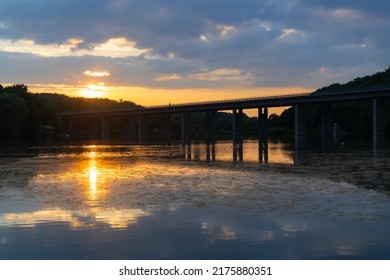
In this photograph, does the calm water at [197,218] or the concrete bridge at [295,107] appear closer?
the calm water at [197,218]

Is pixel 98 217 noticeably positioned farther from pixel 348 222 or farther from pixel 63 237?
pixel 348 222

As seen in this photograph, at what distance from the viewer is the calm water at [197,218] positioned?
12984 mm

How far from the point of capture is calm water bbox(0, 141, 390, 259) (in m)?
13.0

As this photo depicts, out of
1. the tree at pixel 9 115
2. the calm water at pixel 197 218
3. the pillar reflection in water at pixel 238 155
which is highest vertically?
the tree at pixel 9 115

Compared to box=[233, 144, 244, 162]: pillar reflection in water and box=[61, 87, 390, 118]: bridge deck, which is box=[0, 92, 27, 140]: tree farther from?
box=[233, 144, 244, 162]: pillar reflection in water

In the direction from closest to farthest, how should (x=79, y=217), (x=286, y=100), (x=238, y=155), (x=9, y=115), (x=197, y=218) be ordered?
(x=197, y=218) < (x=79, y=217) < (x=238, y=155) < (x=286, y=100) < (x=9, y=115)

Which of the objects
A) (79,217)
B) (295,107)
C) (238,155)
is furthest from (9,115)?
(79,217)

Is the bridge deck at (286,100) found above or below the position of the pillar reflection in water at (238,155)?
above

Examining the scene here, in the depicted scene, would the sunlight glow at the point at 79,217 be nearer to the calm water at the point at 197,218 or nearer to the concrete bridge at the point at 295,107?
the calm water at the point at 197,218

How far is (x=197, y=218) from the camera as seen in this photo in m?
17.3

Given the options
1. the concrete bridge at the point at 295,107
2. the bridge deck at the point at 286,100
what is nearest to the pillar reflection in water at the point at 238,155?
the concrete bridge at the point at 295,107

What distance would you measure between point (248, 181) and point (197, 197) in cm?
729

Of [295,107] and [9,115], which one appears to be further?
[9,115]

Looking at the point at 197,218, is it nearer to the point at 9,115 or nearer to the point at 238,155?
the point at 238,155
